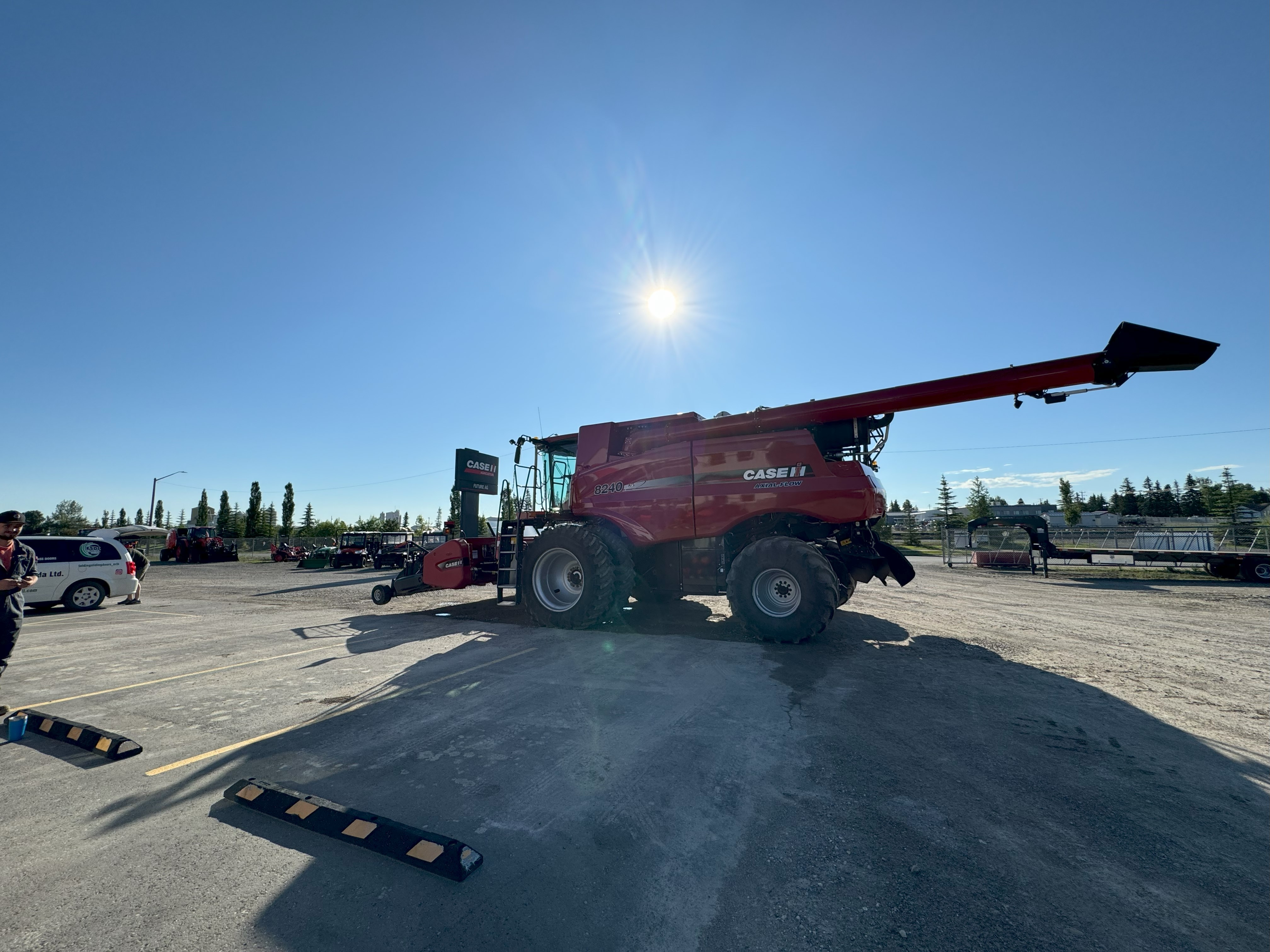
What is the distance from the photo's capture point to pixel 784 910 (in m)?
2.08

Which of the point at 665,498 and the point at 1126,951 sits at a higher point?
the point at 665,498

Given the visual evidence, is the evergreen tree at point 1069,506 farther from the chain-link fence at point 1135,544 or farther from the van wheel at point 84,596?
the van wheel at point 84,596

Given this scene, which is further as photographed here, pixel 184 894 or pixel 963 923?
pixel 184 894

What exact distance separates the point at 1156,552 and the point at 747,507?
21387 millimetres

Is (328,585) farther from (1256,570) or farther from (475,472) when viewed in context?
(1256,570)

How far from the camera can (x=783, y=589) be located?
7062mm

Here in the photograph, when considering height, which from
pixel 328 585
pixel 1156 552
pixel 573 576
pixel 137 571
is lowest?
pixel 328 585

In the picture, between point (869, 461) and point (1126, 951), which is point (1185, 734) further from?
point (869, 461)

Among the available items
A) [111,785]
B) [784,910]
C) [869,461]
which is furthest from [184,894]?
[869,461]

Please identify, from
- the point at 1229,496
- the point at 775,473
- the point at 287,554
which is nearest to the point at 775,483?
the point at 775,473

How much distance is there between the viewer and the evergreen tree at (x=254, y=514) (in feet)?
250

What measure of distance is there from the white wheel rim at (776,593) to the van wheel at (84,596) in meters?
14.2

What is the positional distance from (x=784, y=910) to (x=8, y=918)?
3130mm

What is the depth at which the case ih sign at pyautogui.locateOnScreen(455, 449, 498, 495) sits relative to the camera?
15578 millimetres
